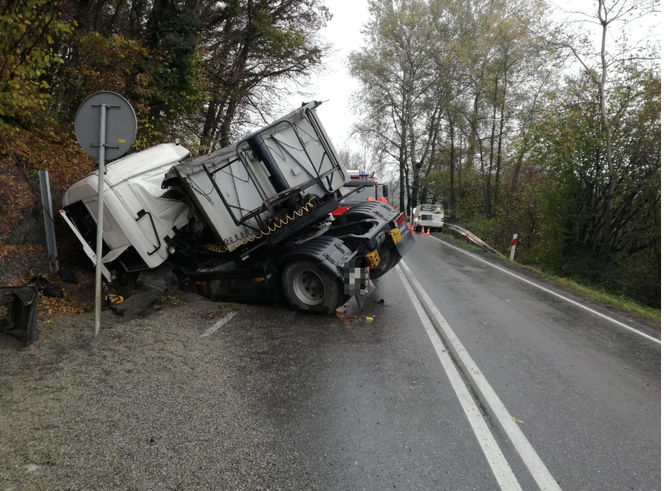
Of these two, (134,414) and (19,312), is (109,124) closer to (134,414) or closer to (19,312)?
(19,312)

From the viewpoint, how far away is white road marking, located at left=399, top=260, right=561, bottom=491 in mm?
2592

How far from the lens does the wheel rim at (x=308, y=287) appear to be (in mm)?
5734

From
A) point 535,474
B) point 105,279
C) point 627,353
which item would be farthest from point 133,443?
point 627,353

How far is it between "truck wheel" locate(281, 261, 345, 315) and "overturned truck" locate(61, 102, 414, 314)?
0.01 meters

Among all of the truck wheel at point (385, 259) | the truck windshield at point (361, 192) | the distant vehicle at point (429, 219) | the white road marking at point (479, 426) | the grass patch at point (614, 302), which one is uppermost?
the truck windshield at point (361, 192)

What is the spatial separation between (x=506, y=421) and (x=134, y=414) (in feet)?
9.52

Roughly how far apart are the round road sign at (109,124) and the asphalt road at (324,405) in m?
2.13

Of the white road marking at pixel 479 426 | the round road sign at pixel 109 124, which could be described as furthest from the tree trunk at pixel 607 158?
the round road sign at pixel 109 124

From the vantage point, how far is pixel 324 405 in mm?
3391

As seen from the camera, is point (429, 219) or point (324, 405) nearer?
point (324, 405)

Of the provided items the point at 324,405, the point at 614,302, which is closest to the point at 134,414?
the point at 324,405

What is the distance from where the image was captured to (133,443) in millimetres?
2725

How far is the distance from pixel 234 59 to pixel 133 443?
17.3 m

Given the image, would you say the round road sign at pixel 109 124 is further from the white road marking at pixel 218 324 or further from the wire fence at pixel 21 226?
the wire fence at pixel 21 226
